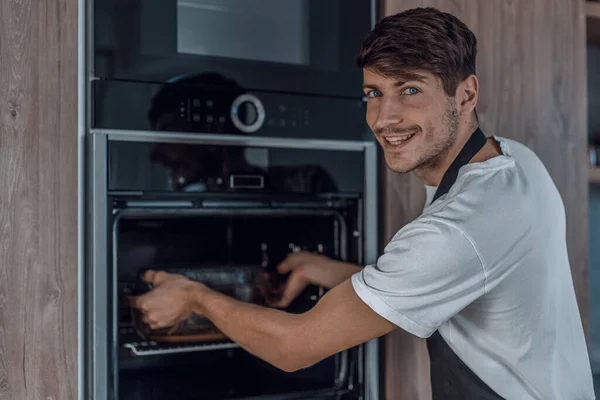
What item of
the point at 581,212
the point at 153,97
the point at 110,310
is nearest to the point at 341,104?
the point at 153,97

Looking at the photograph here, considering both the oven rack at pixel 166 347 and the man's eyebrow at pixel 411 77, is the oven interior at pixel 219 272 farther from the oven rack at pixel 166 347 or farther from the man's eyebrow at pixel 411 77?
the man's eyebrow at pixel 411 77

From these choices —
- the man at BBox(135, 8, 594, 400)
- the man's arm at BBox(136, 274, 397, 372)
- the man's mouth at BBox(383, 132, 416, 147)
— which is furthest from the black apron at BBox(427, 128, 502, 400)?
the man's arm at BBox(136, 274, 397, 372)

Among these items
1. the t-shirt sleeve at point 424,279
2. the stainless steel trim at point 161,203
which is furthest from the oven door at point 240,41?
the t-shirt sleeve at point 424,279

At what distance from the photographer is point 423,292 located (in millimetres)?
1074

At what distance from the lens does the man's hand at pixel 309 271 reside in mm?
1416

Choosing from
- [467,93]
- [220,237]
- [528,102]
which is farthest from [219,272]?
[528,102]

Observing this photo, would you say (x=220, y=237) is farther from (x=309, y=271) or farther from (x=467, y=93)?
(x=467, y=93)

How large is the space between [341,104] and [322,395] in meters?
0.59

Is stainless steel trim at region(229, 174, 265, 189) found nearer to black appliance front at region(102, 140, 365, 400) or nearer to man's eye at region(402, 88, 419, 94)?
black appliance front at region(102, 140, 365, 400)

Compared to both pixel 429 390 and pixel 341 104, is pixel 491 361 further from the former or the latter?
pixel 341 104

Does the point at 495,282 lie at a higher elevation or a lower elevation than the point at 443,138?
lower

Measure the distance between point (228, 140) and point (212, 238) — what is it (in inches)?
9.9

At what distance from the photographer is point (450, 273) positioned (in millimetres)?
1068

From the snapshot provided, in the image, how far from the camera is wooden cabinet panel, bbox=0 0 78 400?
3.89ft
